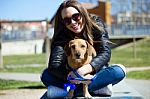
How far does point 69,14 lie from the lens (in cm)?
393

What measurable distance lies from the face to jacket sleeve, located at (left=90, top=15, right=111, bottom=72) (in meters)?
0.24

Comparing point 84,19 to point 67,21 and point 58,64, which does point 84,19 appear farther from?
point 58,64

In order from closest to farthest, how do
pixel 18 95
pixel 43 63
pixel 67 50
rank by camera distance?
pixel 67 50 < pixel 18 95 < pixel 43 63

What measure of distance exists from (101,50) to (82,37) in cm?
23

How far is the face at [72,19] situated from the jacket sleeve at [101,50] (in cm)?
24

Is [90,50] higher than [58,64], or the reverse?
[90,50]

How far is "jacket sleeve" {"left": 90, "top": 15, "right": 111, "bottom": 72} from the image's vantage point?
395 centimetres

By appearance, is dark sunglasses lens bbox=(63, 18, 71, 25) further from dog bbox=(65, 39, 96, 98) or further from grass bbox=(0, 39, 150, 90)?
grass bbox=(0, 39, 150, 90)

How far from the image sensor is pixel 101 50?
406 centimetres

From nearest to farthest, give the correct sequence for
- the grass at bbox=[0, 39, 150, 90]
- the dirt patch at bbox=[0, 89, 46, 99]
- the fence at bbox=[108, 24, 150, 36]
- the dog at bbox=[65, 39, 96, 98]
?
the dog at bbox=[65, 39, 96, 98] < the dirt patch at bbox=[0, 89, 46, 99] < the grass at bbox=[0, 39, 150, 90] < the fence at bbox=[108, 24, 150, 36]

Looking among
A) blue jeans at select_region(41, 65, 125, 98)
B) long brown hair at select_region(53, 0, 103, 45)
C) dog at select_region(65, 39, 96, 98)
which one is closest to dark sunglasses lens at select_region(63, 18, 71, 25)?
long brown hair at select_region(53, 0, 103, 45)

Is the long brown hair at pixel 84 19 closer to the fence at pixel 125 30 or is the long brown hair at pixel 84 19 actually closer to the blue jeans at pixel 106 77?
the blue jeans at pixel 106 77

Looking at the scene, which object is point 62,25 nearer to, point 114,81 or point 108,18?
point 114,81

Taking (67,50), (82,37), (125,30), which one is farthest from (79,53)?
(125,30)
